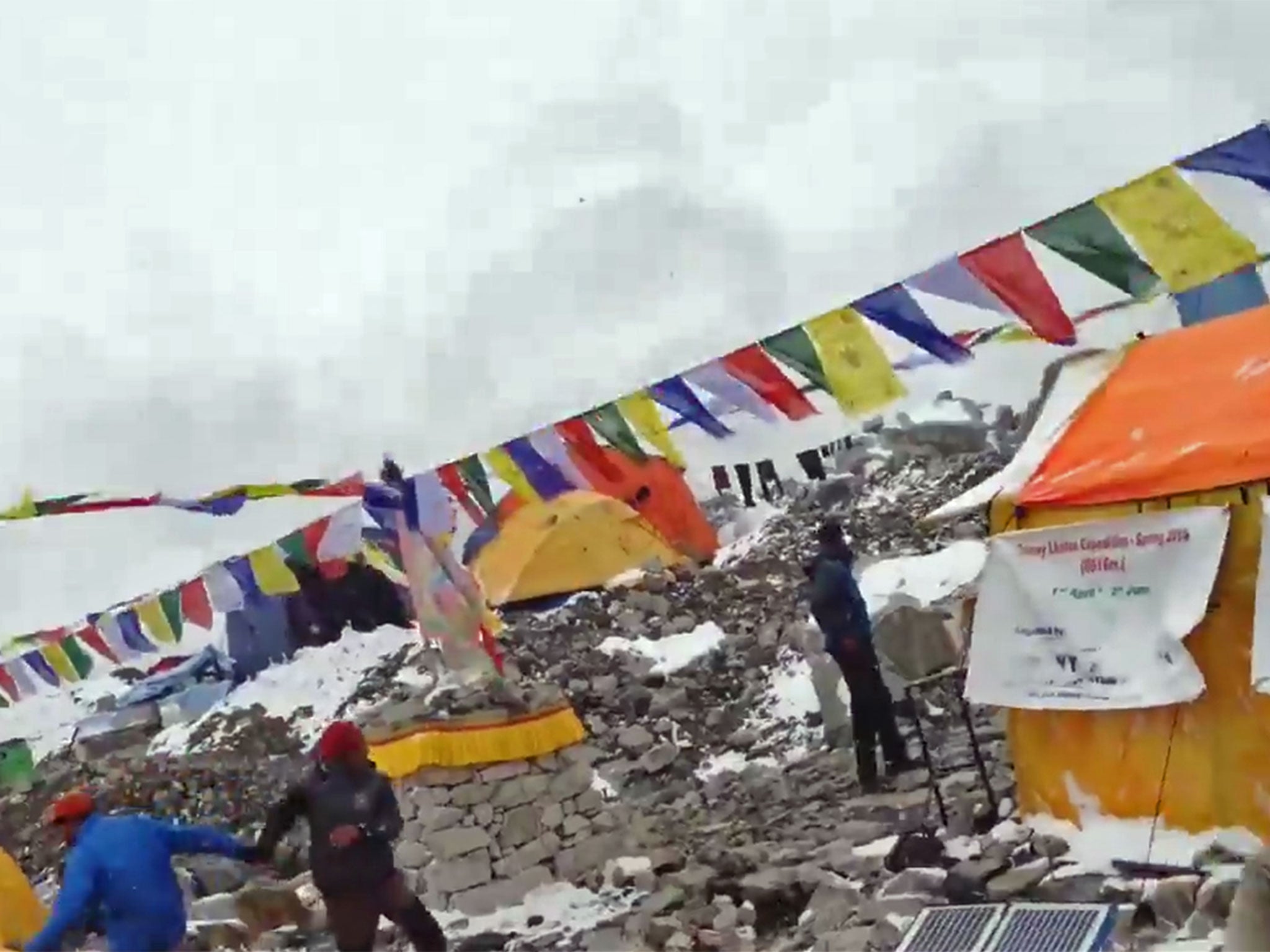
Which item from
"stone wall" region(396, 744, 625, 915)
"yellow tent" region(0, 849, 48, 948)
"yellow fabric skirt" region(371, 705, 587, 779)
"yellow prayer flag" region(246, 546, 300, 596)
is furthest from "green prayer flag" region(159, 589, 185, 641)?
"yellow tent" region(0, 849, 48, 948)

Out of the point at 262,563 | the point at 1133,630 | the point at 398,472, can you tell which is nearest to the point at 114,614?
the point at 262,563

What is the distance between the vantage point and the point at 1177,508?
6.92 meters

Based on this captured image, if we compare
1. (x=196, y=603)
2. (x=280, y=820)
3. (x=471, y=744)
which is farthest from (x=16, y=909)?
(x=196, y=603)

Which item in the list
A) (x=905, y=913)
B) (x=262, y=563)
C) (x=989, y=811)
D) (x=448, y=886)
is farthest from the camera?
(x=262, y=563)

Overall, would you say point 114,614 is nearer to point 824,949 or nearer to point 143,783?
point 143,783

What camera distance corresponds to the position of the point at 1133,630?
6930 mm

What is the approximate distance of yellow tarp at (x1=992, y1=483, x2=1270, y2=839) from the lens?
→ 6625 millimetres

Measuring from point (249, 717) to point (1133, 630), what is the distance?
15.2m

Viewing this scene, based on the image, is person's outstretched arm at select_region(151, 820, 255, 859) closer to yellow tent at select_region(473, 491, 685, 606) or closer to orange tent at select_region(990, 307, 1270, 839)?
orange tent at select_region(990, 307, 1270, 839)

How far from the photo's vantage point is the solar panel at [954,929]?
188 inches

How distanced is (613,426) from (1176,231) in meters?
4.21

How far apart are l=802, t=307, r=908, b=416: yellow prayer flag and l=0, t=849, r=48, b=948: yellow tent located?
5.70 meters

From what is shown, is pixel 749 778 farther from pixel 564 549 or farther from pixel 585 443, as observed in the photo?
pixel 564 549

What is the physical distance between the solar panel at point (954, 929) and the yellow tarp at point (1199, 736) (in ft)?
7.27
